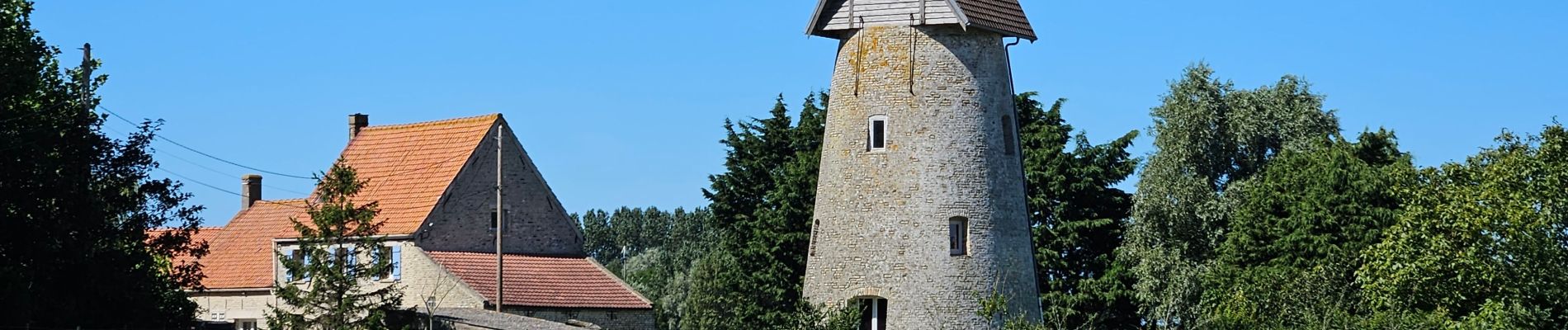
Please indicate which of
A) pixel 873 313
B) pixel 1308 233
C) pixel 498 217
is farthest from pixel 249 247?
pixel 1308 233

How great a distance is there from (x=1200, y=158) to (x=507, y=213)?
2016cm

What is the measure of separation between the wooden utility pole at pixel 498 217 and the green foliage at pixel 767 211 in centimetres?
521

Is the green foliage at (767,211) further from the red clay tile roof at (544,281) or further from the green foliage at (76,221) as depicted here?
the green foliage at (76,221)

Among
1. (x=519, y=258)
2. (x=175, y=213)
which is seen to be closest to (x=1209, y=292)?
(x=519, y=258)

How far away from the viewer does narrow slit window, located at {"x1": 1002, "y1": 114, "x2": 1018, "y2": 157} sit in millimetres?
40312

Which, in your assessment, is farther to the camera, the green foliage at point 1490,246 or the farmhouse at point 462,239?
the farmhouse at point 462,239

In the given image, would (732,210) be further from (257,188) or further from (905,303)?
(257,188)

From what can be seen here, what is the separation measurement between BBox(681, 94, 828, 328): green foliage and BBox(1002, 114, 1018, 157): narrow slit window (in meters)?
A: 6.23

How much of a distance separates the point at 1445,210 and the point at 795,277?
13.7 meters

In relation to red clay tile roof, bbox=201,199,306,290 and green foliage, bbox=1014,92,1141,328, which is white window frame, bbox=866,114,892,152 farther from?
red clay tile roof, bbox=201,199,306,290

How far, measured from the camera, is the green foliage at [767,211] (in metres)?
46.4

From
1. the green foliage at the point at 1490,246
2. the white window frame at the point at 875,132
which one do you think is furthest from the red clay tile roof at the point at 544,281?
the green foliage at the point at 1490,246

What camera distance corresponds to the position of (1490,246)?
3891 centimetres

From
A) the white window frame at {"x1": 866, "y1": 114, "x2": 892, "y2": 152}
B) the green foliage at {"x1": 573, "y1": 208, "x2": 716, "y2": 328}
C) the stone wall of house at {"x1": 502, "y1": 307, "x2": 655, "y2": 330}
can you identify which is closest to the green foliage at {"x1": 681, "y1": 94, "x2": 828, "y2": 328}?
the stone wall of house at {"x1": 502, "y1": 307, "x2": 655, "y2": 330}
